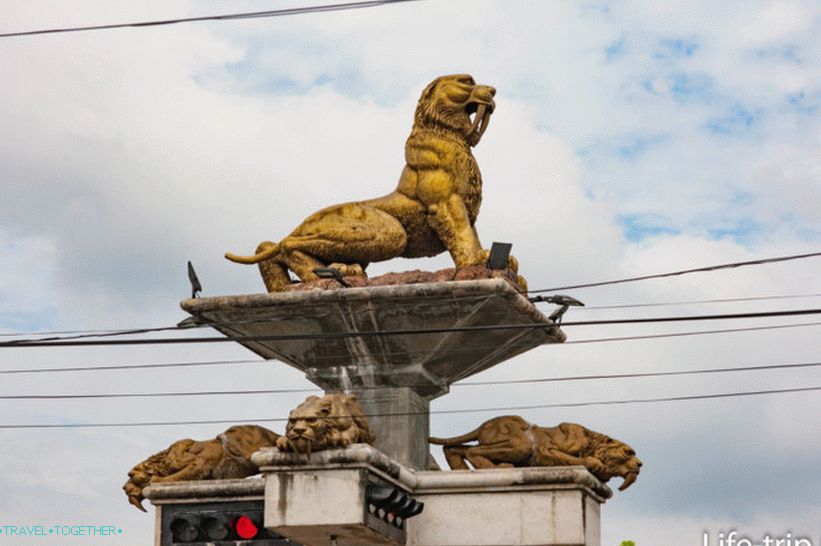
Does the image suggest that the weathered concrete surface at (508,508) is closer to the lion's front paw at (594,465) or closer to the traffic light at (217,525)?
the lion's front paw at (594,465)

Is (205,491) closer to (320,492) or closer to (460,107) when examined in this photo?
(320,492)

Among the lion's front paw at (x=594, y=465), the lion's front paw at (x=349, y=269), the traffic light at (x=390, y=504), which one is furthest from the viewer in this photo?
the lion's front paw at (x=349, y=269)

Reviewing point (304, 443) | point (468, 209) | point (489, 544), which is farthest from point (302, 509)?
point (468, 209)

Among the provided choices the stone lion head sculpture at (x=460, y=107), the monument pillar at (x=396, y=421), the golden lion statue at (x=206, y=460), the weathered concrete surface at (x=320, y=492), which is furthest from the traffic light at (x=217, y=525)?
the stone lion head sculpture at (x=460, y=107)

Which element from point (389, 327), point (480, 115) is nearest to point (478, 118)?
point (480, 115)

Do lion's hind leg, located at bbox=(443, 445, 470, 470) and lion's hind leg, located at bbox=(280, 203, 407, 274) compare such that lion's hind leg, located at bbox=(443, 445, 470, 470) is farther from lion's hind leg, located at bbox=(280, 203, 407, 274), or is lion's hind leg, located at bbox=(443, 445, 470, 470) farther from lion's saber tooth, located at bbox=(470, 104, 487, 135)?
lion's saber tooth, located at bbox=(470, 104, 487, 135)

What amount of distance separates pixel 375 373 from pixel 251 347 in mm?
2012

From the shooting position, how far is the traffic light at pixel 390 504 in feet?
75.3

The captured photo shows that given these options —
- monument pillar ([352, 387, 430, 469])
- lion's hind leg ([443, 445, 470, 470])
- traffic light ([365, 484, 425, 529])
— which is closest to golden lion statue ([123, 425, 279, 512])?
monument pillar ([352, 387, 430, 469])

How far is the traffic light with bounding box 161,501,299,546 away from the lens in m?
24.6

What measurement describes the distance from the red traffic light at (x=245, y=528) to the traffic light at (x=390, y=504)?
2.05m

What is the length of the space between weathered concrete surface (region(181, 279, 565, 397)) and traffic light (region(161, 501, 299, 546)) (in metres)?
2.18

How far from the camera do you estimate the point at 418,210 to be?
25812mm

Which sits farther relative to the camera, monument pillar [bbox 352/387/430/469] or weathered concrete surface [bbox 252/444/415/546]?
monument pillar [bbox 352/387/430/469]
